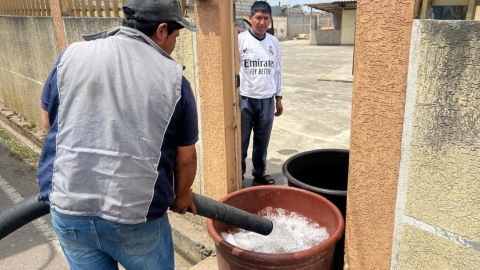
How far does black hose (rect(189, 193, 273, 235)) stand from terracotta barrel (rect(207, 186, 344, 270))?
0.54 ft

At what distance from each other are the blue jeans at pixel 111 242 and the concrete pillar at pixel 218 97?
1.28 meters

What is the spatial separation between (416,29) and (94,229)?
5.46 ft

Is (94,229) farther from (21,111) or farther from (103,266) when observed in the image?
(21,111)

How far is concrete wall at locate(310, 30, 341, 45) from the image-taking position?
2730cm

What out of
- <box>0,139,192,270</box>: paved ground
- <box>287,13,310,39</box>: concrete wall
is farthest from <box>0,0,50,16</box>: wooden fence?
<box>287,13,310,39</box>: concrete wall

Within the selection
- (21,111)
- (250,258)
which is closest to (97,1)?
(250,258)

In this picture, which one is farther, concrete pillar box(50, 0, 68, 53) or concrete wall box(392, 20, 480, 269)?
concrete pillar box(50, 0, 68, 53)

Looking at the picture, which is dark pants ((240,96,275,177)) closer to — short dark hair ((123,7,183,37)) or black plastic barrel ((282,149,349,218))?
black plastic barrel ((282,149,349,218))

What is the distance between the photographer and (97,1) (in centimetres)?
397

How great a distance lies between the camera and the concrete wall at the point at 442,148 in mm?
1604

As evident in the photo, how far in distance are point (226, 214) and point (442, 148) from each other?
1.10 m

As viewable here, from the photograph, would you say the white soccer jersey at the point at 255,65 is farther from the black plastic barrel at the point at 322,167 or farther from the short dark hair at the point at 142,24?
the short dark hair at the point at 142,24

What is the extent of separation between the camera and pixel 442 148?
5.71ft

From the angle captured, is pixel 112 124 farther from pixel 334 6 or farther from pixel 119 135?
pixel 334 6
